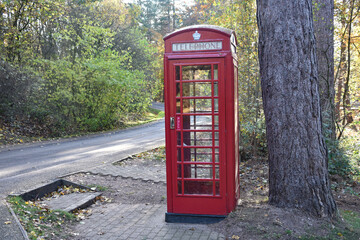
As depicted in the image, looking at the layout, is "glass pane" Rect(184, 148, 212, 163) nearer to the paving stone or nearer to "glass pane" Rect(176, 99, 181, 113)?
"glass pane" Rect(176, 99, 181, 113)

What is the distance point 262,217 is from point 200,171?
1.08 m

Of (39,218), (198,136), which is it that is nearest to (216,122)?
(198,136)

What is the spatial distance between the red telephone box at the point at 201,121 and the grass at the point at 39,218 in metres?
1.63

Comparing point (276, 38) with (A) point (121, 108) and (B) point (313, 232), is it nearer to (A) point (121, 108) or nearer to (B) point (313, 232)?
(B) point (313, 232)

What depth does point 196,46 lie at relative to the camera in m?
4.58

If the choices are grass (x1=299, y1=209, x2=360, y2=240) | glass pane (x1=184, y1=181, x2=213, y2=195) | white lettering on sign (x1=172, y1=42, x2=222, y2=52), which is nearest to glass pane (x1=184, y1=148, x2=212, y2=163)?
glass pane (x1=184, y1=181, x2=213, y2=195)

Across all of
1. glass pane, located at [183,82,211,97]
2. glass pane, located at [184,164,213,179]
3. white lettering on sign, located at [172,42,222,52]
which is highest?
white lettering on sign, located at [172,42,222,52]

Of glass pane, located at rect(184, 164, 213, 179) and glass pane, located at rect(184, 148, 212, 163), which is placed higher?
glass pane, located at rect(184, 148, 212, 163)

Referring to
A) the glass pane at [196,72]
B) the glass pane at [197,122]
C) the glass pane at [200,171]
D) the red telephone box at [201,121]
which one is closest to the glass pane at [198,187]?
the red telephone box at [201,121]

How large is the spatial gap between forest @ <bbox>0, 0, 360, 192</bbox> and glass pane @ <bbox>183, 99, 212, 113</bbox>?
385cm

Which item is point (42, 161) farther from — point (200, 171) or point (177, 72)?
point (177, 72)

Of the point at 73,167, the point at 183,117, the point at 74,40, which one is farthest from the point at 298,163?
the point at 74,40

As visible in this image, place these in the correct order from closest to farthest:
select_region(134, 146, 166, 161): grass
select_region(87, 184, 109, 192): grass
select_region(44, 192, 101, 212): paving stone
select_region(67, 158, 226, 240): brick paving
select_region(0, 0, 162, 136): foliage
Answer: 1. select_region(67, 158, 226, 240): brick paving
2. select_region(44, 192, 101, 212): paving stone
3. select_region(87, 184, 109, 192): grass
4. select_region(134, 146, 166, 161): grass
5. select_region(0, 0, 162, 136): foliage

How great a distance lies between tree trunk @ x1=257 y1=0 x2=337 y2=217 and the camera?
4.48 meters
